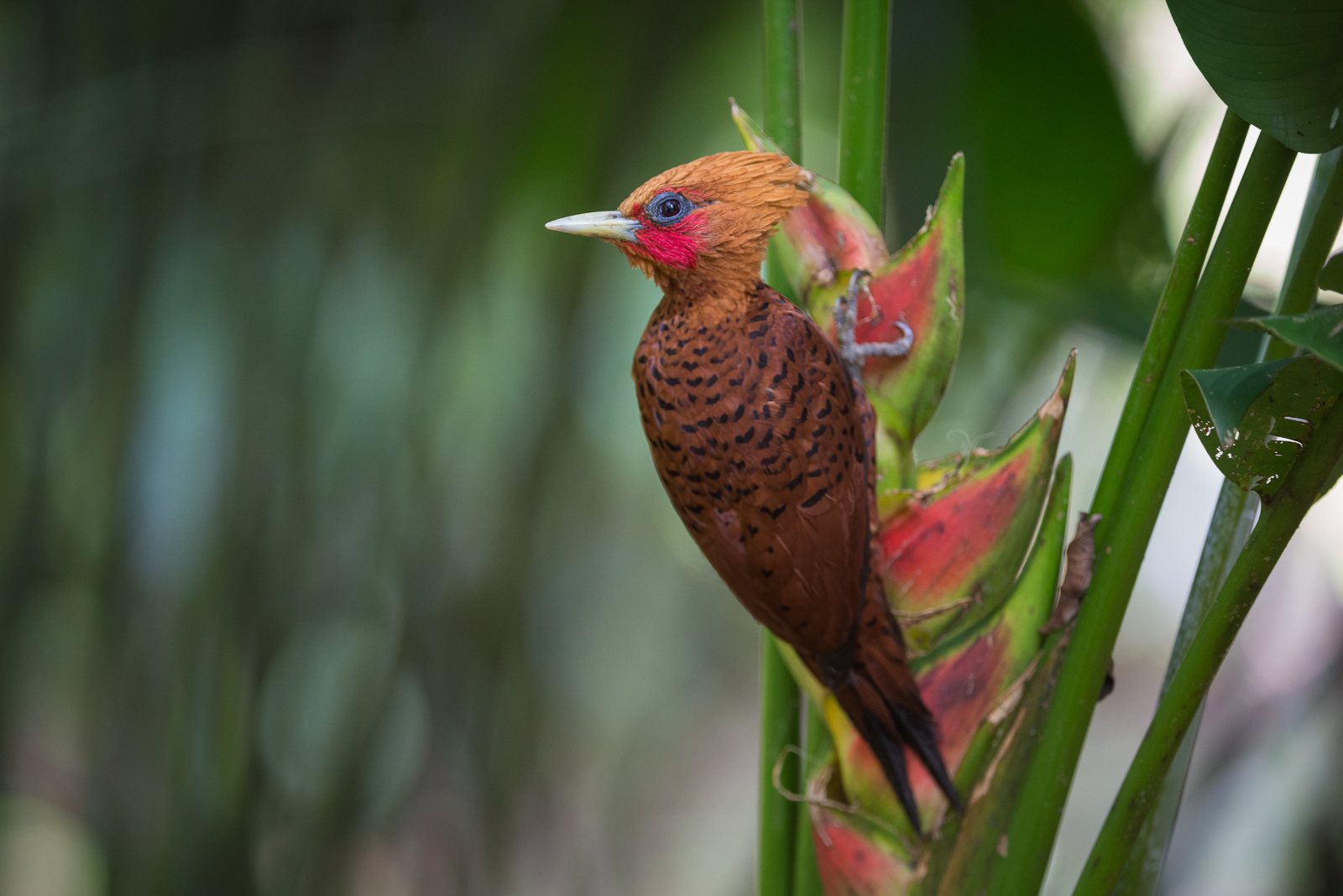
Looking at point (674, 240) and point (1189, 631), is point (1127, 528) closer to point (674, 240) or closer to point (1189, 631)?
point (1189, 631)

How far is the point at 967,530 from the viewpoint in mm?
374

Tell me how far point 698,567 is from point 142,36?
77 cm

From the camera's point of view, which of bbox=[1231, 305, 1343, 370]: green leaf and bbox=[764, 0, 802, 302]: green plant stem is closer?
bbox=[1231, 305, 1343, 370]: green leaf

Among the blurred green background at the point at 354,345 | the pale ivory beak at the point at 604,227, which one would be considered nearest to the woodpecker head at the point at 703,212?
the pale ivory beak at the point at 604,227

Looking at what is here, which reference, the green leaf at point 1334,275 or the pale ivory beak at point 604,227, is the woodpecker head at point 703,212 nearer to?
the pale ivory beak at point 604,227

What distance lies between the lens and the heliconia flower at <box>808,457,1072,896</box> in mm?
383

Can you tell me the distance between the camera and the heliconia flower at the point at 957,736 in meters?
0.38

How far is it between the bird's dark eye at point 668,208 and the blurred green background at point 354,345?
1.58 ft

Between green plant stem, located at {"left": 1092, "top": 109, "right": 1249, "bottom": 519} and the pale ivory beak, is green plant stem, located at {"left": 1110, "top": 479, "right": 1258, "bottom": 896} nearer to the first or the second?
green plant stem, located at {"left": 1092, "top": 109, "right": 1249, "bottom": 519}

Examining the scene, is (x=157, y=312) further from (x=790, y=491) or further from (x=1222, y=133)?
(x=1222, y=133)

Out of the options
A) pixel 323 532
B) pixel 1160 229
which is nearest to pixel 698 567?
pixel 323 532

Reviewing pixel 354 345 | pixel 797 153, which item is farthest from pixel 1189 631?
pixel 354 345

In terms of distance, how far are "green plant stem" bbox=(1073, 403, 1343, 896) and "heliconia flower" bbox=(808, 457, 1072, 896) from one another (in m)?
0.04

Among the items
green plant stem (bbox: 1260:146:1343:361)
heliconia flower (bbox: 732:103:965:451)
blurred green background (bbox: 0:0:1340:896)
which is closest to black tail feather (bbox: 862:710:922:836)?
heliconia flower (bbox: 732:103:965:451)
